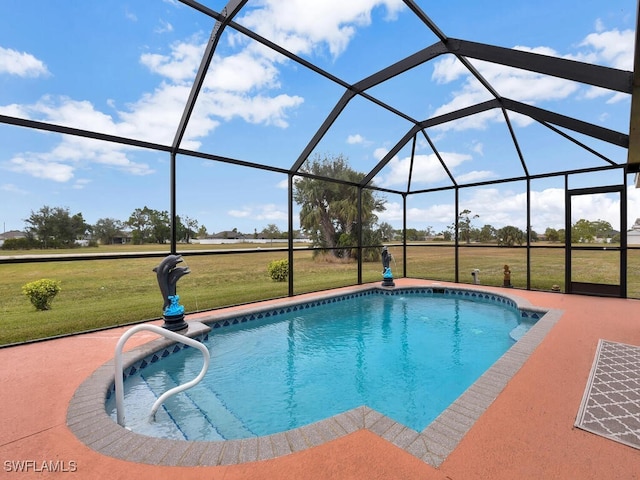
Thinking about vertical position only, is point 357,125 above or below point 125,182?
above

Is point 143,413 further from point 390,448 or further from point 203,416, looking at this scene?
point 390,448

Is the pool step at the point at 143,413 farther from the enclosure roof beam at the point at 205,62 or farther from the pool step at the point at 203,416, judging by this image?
the enclosure roof beam at the point at 205,62

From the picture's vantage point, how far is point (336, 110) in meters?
6.02

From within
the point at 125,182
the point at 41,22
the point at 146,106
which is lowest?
the point at 125,182

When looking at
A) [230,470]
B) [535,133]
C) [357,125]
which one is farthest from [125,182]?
[535,133]

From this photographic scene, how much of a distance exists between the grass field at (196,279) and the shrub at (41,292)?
0.23 meters

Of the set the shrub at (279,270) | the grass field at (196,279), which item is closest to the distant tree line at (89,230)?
the grass field at (196,279)

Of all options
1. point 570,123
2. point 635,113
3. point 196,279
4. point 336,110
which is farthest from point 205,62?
point 196,279

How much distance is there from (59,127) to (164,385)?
3.68 meters

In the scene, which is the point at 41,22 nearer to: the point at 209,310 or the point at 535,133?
the point at 209,310

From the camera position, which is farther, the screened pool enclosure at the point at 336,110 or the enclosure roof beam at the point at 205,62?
the screened pool enclosure at the point at 336,110

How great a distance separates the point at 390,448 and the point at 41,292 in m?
7.59

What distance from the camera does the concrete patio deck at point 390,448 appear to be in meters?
1.66

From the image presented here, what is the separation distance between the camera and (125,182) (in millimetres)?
7695
